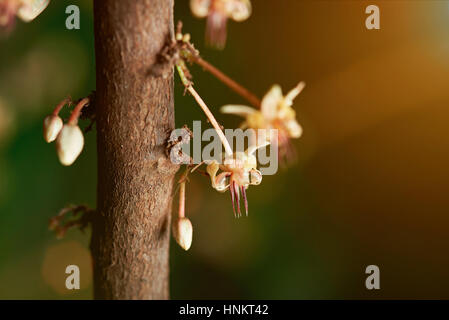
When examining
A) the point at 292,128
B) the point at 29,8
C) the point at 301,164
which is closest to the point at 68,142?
the point at 29,8

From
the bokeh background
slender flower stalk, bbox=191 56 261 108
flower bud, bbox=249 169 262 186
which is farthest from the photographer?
the bokeh background

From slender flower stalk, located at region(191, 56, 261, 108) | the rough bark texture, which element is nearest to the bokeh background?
the rough bark texture

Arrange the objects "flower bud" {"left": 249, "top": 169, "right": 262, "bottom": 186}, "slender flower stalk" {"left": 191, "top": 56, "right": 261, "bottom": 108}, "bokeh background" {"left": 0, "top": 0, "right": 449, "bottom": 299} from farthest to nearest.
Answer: "bokeh background" {"left": 0, "top": 0, "right": 449, "bottom": 299}
"flower bud" {"left": 249, "top": 169, "right": 262, "bottom": 186}
"slender flower stalk" {"left": 191, "top": 56, "right": 261, "bottom": 108}

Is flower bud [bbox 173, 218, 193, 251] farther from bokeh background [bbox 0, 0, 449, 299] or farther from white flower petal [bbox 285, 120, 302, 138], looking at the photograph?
bokeh background [bbox 0, 0, 449, 299]

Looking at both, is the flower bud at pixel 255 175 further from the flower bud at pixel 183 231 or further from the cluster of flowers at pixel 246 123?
the flower bud at pixel 183 231

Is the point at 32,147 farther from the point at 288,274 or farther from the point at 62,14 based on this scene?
the point at 288,274

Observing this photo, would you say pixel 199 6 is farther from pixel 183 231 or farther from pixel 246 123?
pixel 183 231

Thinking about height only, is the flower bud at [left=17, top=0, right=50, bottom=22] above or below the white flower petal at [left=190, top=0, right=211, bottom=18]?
above
